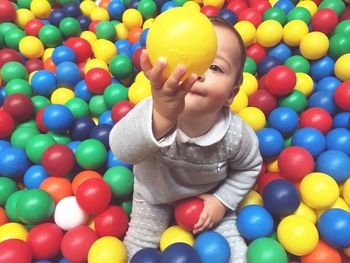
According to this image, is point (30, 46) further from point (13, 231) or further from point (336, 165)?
point (336, 165)

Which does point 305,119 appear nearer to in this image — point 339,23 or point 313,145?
point 313,145

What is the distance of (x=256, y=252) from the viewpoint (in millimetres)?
882

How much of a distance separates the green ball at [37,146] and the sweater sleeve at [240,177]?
510 mm

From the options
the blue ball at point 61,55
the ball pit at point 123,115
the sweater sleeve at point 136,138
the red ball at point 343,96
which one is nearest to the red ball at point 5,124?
the ball pit at point 123,115

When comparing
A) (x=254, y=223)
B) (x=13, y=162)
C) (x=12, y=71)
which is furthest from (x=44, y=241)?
(x=12, y=71)

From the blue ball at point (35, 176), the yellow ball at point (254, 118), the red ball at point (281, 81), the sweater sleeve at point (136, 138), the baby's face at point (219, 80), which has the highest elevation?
the baby's face at point (219, 80)

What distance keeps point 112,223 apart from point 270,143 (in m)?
0.48

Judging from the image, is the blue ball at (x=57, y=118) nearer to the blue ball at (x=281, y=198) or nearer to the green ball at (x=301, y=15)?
the blue ball at (x=281, y=198)

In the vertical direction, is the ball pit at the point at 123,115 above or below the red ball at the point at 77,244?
above

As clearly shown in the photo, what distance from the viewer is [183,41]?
0.56 meters

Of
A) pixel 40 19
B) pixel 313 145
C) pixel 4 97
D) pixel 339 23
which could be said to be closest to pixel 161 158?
pixel 313 145

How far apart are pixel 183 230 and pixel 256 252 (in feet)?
0.60

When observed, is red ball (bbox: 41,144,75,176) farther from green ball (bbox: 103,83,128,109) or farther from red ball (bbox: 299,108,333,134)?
red ball (bbox: 299,108,333,134)

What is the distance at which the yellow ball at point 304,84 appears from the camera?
1.32m
